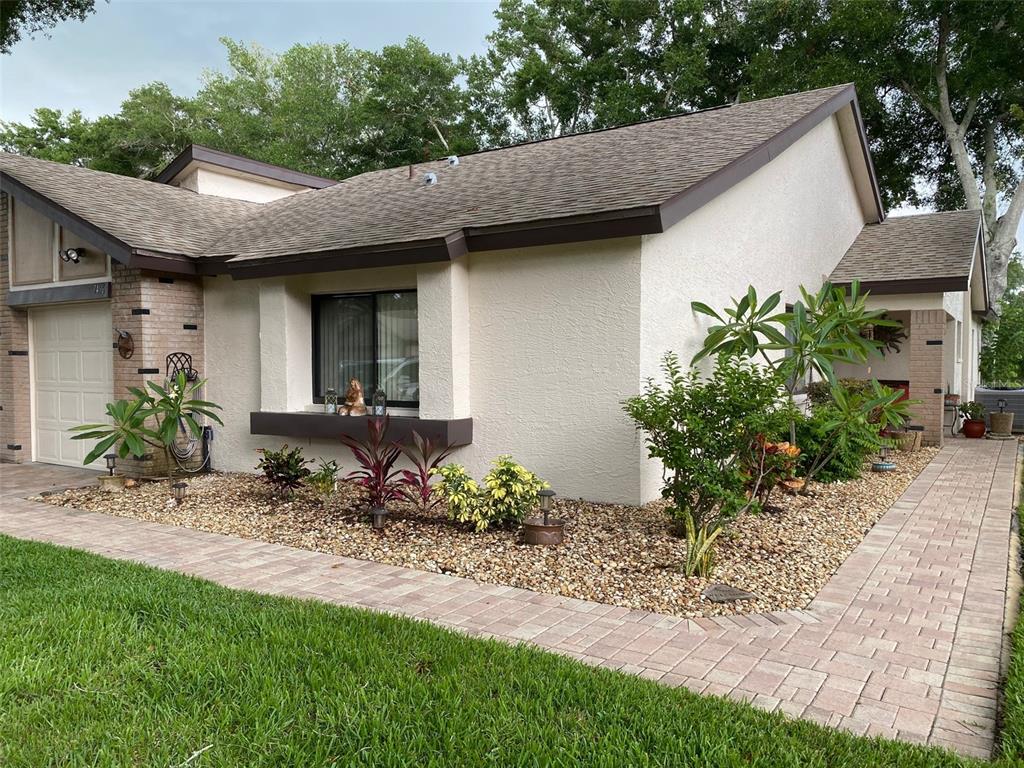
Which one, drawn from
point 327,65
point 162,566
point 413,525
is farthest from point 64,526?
point 327,65

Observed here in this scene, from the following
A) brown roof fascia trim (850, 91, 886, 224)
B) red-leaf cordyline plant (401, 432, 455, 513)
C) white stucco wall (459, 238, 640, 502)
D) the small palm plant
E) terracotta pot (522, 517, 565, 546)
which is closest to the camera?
terracotta pot (522, 517, 565, 546)

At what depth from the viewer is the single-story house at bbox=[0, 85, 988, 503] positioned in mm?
7348

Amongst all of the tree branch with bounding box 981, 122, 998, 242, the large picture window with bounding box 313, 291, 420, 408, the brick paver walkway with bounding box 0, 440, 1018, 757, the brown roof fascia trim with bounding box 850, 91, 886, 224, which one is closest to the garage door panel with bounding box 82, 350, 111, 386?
the large picture window with bounding box 313, 291, 420, 408

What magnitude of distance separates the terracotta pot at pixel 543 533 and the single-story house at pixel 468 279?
1.43 metres

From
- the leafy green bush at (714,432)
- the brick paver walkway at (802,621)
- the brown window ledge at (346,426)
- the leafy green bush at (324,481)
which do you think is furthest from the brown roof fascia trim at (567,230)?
the brick paver walkway at (802,621)

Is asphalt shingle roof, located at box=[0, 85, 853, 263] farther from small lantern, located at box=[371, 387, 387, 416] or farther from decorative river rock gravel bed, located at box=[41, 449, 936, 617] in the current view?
decorative river rock gravel bed, located at box=[41, 449, 936, 617]

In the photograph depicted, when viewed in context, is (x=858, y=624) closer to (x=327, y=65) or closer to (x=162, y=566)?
(x=162, y=566)

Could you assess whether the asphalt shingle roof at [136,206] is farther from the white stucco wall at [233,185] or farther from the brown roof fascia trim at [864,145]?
the brown roof fascia trim at [864,145]

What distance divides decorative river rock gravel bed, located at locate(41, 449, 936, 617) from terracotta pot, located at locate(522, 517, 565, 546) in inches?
3.1

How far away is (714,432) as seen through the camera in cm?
562

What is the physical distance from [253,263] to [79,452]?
452cm

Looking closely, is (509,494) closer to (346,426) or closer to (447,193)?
(346,426)

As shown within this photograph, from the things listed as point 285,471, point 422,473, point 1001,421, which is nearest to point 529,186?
point 422,473

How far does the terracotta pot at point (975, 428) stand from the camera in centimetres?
1404
